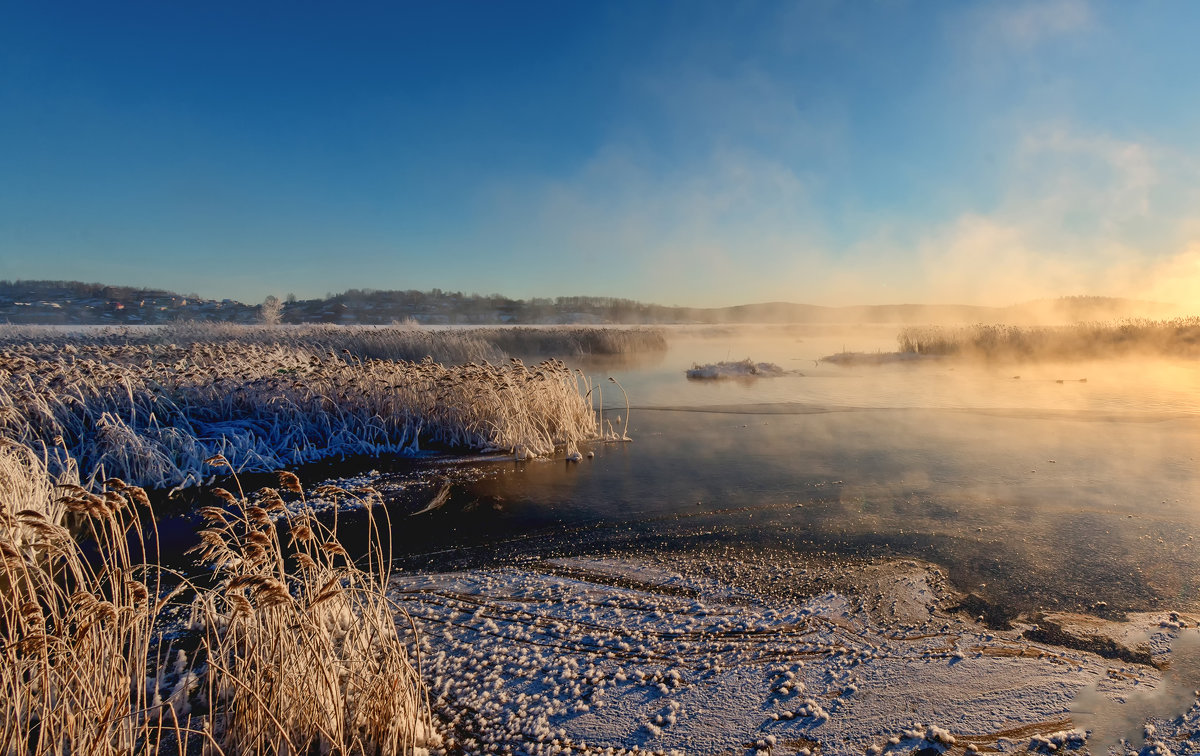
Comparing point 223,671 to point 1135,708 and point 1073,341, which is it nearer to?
point 1135,708

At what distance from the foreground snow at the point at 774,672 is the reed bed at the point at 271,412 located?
16.8 feet

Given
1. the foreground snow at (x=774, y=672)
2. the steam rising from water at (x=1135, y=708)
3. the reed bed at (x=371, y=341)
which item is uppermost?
the reed bed at (x=371, y=341)

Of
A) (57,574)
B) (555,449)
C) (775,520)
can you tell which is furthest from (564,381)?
(57,574)

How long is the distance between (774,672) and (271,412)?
9180mm

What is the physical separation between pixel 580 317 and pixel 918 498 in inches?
2637

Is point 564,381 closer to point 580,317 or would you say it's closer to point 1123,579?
point 1123,579

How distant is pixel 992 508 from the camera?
624 cm

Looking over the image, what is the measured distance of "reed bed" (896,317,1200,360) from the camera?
2356 centimetres

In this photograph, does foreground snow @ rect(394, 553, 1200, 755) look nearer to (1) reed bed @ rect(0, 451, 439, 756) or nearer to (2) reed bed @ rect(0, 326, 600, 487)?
(1) reed bed @ rect(0, 451, 439, 756)

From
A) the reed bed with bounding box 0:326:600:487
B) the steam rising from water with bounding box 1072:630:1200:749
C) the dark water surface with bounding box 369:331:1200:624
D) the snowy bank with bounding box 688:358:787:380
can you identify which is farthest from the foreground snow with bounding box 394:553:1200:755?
the snowy bank with bounding box 688:358:787:380

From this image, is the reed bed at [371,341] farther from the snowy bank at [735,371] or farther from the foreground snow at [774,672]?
the foreground snow at [774,672]

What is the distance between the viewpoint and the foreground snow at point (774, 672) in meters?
2.87

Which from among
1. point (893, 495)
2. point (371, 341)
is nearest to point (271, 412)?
point (893, 495)

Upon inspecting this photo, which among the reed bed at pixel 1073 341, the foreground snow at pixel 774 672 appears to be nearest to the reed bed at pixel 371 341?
the foreground snow at pixel 774 672
